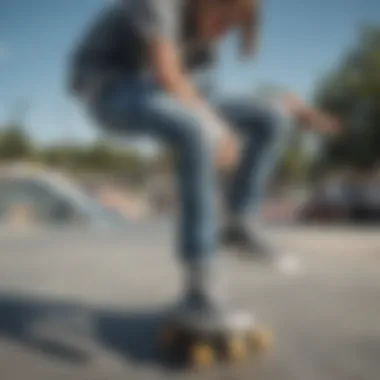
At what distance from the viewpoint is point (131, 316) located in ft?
2.97

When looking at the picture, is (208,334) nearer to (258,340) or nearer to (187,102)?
(258,340)

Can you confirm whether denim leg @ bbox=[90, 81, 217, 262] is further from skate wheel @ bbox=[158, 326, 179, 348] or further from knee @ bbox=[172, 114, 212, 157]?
skate wheel @ bbox=[158, 326, 179, 348]

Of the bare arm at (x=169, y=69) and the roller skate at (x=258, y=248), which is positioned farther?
the roller skate at (x=258, y=248)

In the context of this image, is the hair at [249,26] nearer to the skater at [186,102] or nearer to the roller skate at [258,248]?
the skater at [186,102]

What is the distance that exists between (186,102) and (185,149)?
8 centimetres

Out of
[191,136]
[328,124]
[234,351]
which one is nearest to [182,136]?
[191,136]

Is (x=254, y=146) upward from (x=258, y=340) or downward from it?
upward

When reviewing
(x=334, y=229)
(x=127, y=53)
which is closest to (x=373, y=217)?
(x=334, y=229)

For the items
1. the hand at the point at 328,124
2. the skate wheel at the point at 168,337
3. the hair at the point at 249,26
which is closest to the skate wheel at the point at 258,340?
the skate wheel at the point at 168,337

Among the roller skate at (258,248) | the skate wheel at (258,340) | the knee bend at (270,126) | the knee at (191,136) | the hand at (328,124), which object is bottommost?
the skate wheel at (258,340)

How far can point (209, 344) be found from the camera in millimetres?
809

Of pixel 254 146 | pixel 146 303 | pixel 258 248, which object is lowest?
pixel 146 303

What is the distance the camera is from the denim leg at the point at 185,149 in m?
0.81

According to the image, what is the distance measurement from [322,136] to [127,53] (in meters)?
0.35
